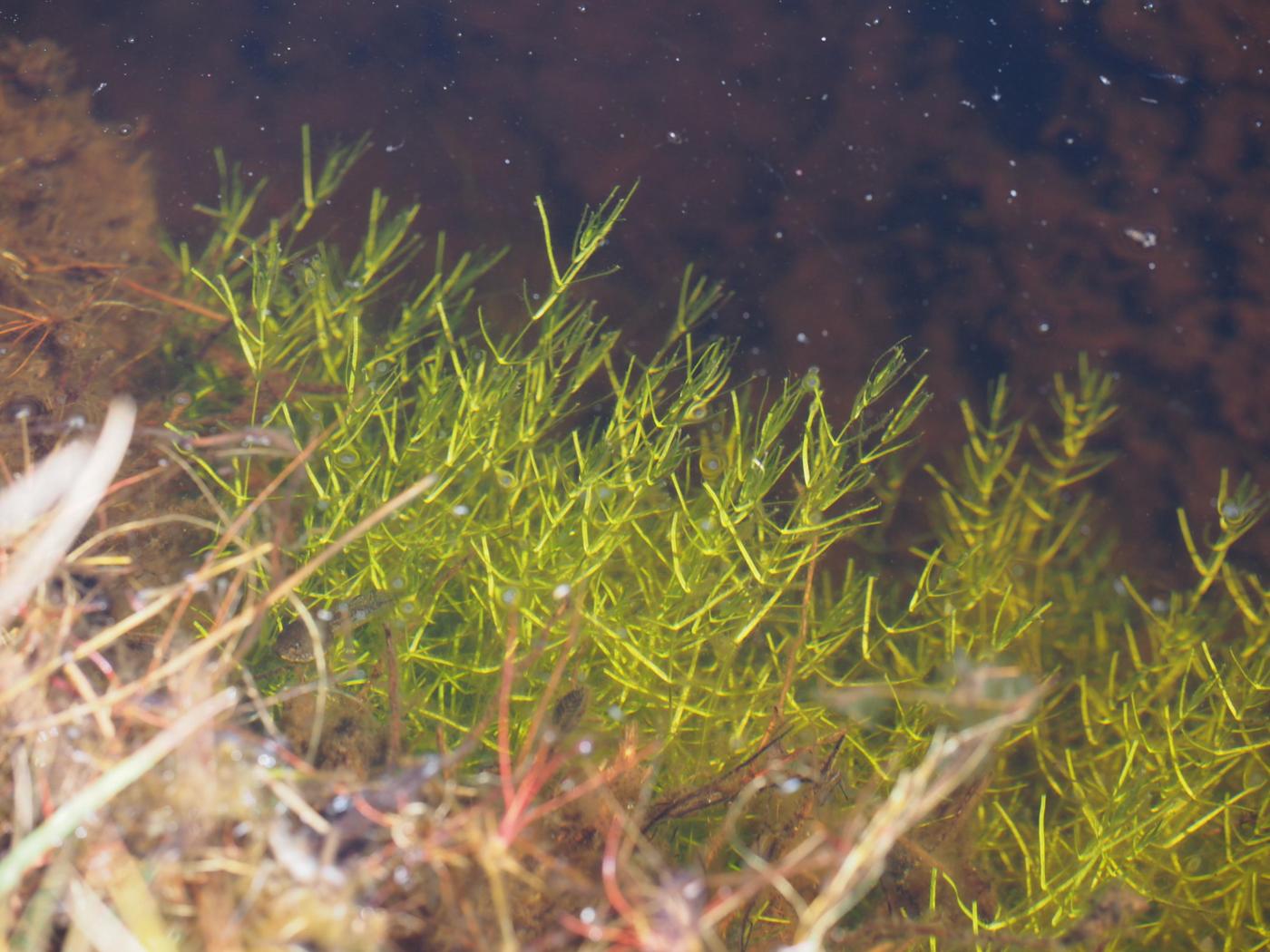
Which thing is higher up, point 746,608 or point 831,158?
point 831,158

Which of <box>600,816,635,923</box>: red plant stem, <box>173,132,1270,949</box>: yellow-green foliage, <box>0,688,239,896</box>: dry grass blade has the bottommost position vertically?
<box>173,132,1270,949</box>: yellow-green foliage

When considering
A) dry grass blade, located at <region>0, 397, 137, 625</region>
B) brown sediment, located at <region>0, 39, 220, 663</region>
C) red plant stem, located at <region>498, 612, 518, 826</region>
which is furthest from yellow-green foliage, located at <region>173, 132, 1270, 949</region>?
dry grass blade, located at <region>0, 397, 137, 625</region>

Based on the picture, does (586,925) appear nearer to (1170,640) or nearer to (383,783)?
(383,783)

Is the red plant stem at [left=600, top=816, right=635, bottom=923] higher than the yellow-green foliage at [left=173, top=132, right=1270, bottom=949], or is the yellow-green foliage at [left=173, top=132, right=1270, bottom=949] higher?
the red plant stem at [left=600, top=816, right=635, bottom=923]

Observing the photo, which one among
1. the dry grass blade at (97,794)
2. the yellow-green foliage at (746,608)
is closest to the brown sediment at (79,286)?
the yellow-green foliage at (746,608)

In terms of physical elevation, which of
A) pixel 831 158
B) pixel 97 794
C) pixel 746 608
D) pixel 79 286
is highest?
→ pixel 97 794

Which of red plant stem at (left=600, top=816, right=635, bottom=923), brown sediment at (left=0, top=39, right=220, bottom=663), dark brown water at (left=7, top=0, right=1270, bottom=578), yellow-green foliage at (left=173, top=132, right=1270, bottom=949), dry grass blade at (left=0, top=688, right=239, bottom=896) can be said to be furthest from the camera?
dark brown water at (left=7, top=0, right=1270, bottom=578)

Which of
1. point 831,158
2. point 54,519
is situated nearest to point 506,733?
point 54,519

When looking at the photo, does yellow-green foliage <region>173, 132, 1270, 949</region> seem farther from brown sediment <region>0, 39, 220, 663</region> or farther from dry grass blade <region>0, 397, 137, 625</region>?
dry grass blade <region>0, 397, 137, 625</region>

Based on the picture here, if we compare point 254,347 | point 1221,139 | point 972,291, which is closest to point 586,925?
point 254,347

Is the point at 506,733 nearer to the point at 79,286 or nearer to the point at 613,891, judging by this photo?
the point at 613,891
